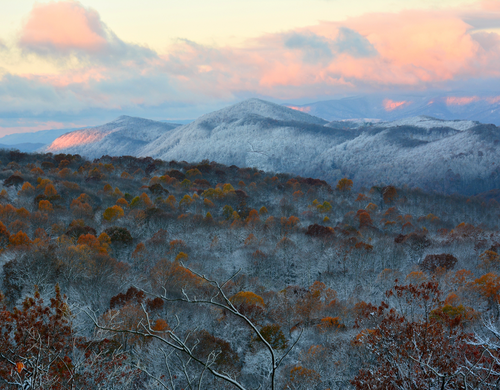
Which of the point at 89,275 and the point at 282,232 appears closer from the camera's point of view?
the point at 89,275

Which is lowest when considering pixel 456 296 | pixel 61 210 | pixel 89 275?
pixel 456 296

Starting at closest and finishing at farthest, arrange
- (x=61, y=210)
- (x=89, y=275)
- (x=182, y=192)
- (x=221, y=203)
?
(x=89, y=275)
(x=61, y=210)
(x=221, y=203)
(x=182, y=192)

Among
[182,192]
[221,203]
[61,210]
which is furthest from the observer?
[182,192]

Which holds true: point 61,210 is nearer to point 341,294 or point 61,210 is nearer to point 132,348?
point 132,348

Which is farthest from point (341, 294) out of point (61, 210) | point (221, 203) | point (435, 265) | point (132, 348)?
point (61, 210)

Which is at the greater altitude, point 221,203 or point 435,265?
point 221,203

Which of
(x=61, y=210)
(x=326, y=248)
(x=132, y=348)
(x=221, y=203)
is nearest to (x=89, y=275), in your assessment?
(x=132, y=348)
